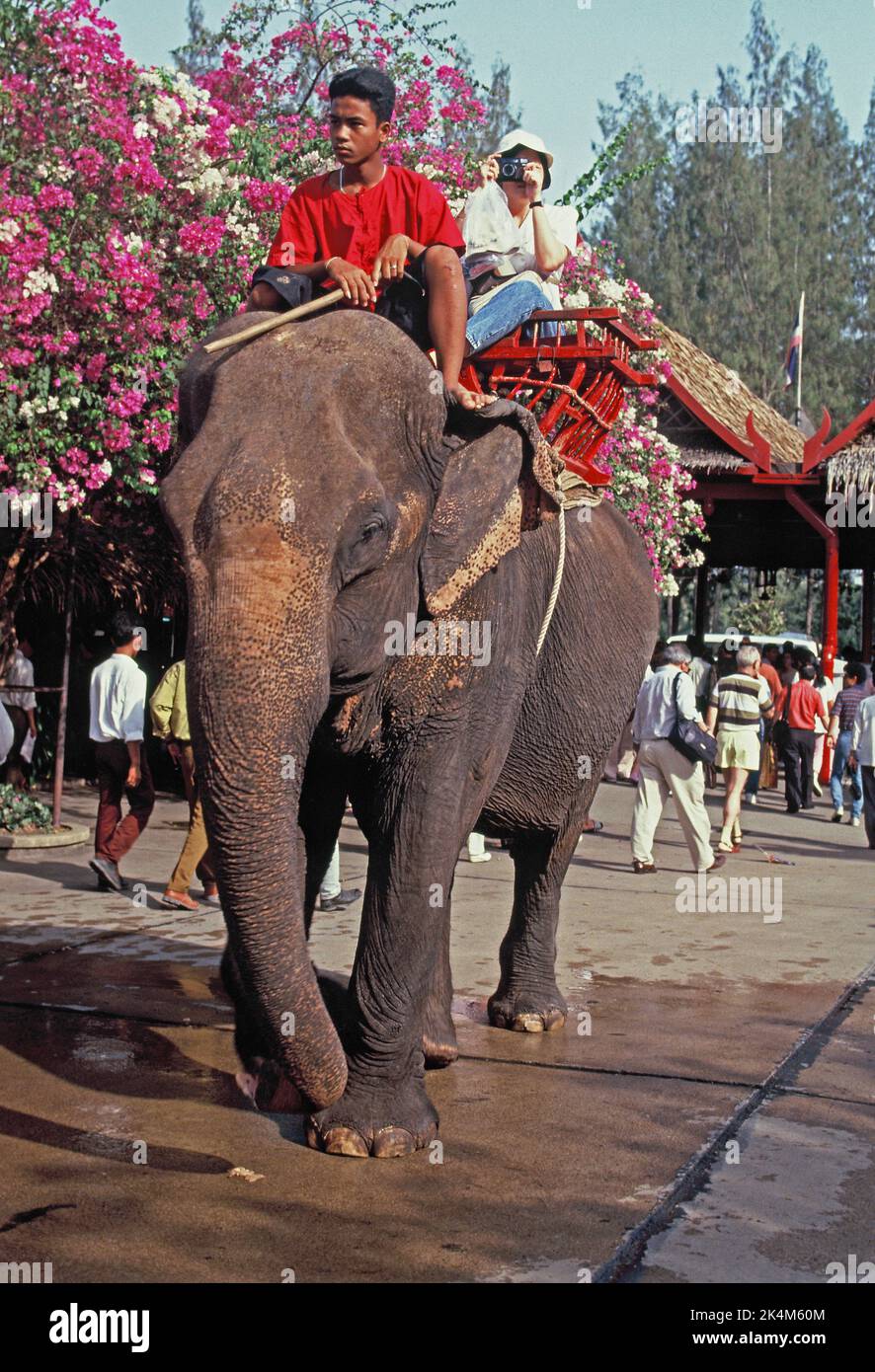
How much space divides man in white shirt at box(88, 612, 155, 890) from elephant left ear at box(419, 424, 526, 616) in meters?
5.50

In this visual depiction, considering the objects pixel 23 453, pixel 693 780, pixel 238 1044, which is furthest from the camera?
pixel 693 780

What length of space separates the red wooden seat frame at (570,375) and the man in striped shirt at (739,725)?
6.96 m

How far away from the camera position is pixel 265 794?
4.00 m

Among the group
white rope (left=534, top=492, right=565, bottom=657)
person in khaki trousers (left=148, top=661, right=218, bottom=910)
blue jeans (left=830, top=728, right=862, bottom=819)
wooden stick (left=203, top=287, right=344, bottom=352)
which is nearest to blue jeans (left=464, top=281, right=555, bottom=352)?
white rope (left=534, top=492, right=565, bottom=657)

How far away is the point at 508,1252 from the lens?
3.93 meters

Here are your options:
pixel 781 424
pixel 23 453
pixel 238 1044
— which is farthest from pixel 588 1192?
pixel 781 424

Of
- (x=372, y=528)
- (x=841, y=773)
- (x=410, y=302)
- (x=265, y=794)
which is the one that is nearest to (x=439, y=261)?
(x=410, y=302)

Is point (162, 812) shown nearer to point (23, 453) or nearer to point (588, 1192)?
point (23, 453)

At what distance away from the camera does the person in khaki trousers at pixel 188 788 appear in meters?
9.33

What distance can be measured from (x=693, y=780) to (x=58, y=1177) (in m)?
7.92

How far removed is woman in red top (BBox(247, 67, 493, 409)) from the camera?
5059 mm

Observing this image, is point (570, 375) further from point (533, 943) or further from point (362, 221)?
point (533, 943)

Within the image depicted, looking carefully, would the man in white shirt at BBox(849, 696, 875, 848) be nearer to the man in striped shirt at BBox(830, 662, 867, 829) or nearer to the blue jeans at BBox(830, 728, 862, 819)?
the blue jeans at BBox(830, 728, 862, 819)
